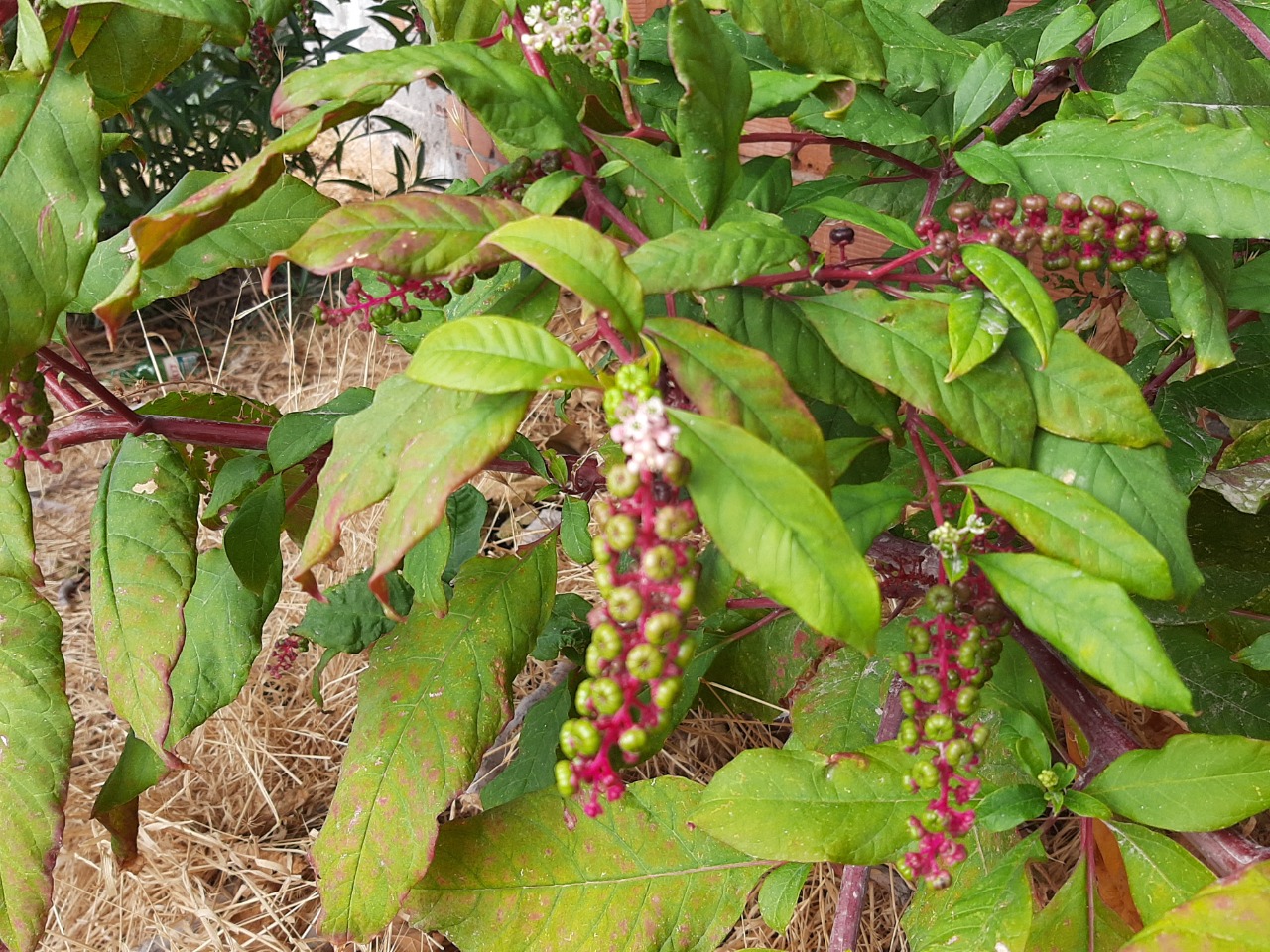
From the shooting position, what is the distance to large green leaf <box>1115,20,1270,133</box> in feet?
2.30

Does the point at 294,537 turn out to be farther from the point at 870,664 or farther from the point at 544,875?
the point at 870,664

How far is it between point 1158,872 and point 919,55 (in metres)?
0.64

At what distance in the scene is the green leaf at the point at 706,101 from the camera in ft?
1.74

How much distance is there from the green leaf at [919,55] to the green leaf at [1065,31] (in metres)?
0.06

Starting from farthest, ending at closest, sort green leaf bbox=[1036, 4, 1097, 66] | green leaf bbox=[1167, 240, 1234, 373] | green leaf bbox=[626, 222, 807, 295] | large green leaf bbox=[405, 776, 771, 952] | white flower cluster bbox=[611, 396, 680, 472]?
large green leaf bbox=[405, 776, 771, 952] → green leaf bbox=[1036, 4, 1097, 66] → green leaf bbox=[1167, 240, 1234, 373] → green leaf bbox=[626, 222, 807, 295] → white flower cluster bbox=[611, 396, 680, 472]

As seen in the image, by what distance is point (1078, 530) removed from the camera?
56 centimetres

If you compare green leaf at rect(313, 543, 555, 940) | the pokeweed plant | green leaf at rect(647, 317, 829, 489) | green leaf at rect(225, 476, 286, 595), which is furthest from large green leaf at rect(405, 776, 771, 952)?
green leaf at rect(647, 317, 829, 489)

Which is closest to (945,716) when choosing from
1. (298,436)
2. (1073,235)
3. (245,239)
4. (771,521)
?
(771,521)

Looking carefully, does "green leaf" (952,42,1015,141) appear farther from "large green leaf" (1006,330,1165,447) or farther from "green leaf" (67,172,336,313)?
"green leaf" (67,172,336,313)

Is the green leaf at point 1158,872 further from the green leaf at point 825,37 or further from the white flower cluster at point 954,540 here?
the green leaf at point 825,37

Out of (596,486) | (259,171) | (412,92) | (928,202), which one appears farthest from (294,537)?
(412,92)

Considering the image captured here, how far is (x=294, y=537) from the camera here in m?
1.00

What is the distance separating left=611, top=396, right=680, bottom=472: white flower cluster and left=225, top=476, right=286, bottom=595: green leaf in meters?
0.48

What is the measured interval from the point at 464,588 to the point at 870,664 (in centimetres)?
40
